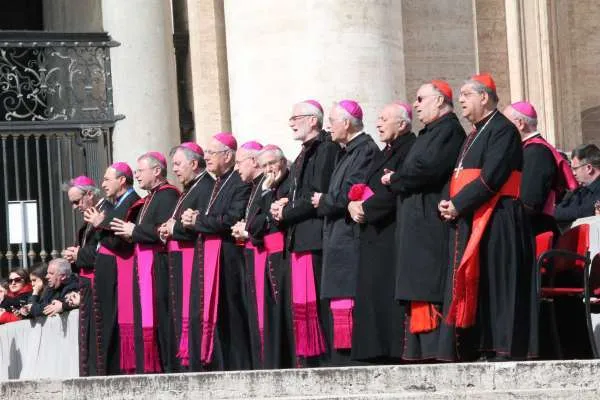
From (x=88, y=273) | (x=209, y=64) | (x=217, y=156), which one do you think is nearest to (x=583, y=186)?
(x=217, y=156)

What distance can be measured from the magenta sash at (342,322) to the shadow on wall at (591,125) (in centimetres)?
1002

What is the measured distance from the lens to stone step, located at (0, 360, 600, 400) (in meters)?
9.18

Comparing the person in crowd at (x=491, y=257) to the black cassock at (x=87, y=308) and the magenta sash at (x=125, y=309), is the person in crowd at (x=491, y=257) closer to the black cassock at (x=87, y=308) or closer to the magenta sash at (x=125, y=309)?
the magenta sash at (x=125, y=309)

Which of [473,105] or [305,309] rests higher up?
[473,105]

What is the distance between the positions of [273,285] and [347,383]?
345cm

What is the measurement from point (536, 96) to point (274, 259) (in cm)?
838

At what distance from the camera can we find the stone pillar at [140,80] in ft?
55.7

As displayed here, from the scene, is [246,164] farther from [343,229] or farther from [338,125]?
[343,229]

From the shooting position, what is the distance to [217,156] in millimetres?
13609

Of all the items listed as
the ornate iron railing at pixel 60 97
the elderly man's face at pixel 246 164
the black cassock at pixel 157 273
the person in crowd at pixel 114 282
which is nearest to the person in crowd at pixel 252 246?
the elderly man's face at pixel 246 164

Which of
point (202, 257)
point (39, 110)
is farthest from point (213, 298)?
Answer: point (39, 110)

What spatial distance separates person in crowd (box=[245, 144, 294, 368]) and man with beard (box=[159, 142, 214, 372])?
2.17ft

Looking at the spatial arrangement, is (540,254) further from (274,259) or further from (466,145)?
(274,259)

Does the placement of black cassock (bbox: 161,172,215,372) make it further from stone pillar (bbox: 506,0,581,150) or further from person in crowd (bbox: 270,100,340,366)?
stone pillar (bbox: 506,0,581,150)
